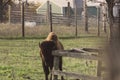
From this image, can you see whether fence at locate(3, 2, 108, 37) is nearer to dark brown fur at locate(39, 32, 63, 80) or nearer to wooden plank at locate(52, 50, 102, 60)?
dark brown fur at locate(39, 32, 63, 80)

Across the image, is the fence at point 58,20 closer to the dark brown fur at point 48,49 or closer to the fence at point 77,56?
the dark brown fur at point 48,49

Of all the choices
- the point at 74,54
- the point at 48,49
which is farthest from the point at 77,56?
the point at 48,49

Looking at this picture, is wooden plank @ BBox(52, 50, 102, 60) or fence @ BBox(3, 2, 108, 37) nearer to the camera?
wooden plank @ BBox(52, 50, 102, 60)

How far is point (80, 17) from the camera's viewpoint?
1468 inches

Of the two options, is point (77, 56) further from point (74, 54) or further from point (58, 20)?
point (58, 20)

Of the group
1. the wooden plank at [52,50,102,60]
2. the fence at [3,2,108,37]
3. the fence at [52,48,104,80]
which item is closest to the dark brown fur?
the fence at [52,48,104,80]

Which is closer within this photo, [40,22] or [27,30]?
[27,30]

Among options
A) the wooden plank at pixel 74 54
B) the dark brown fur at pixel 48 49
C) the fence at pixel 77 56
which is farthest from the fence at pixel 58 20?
the wooden plank at pixel 74 54

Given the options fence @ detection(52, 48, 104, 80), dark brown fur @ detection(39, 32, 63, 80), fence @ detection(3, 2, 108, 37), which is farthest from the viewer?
fence @ detection(3, 2, 108, 37)

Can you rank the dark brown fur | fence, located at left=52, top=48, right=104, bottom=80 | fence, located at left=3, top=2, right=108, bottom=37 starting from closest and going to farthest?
fence, located at left=52, top=48, right=104, bottom=80, the dark brown fur, fence, located at left=3, top=2, right=108, bottom=37

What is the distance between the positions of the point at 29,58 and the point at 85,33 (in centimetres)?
1886

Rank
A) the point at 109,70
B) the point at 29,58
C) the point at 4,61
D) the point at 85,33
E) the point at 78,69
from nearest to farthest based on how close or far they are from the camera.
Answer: the point at 109,70, the point at 78,69, the point at 4,61, the point at 29,58, the point at 85,33

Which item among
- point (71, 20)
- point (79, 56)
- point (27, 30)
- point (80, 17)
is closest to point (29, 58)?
point (79, 56)

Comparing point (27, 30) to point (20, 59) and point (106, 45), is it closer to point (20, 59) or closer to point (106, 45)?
point (20, 59)
